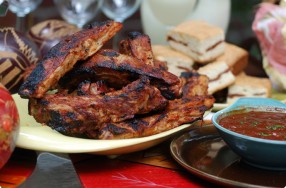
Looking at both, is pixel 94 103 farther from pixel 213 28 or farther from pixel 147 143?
pixel 213 28

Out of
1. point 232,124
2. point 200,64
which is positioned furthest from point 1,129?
point 200,64

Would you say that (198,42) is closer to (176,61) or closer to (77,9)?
(176,61)

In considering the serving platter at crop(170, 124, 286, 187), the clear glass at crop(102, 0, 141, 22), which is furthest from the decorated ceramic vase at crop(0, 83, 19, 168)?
the clear glass at crop(102, 0, 141, 22)

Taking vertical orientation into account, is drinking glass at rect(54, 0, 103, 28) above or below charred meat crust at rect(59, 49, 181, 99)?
below

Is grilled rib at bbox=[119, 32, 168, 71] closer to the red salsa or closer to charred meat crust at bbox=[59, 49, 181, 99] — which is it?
charred meat crust at bbox=[59, 49, 181, 99]

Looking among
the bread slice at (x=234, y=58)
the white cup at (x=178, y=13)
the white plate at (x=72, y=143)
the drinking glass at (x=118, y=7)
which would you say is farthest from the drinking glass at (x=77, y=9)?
the white plate at (x=72, y=143)

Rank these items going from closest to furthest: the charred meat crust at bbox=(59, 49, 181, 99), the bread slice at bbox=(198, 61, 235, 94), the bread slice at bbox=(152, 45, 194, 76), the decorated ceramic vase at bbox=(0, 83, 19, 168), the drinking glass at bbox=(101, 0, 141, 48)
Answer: the decorated ceramic vase at bbox=(0, 83, 19, 168), the charred meat crust at bbox=(59, 49, 181, 99), the bread slice at bbox=(198, 61, 235, 94), the bread slice at bbox=(152, 45, 194, 76), the drinking glass at bbox=(101, 0, 141, 48)

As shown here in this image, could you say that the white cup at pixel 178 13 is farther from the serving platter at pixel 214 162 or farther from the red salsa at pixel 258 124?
the red salsa at pixel 258 124
